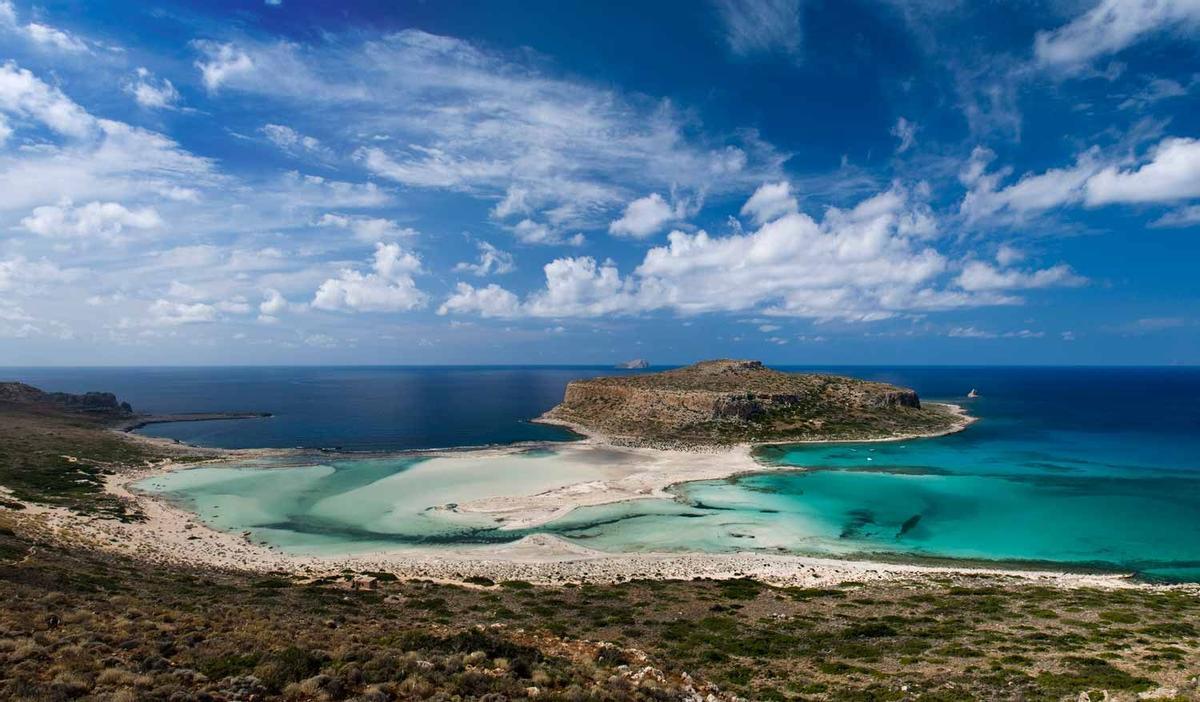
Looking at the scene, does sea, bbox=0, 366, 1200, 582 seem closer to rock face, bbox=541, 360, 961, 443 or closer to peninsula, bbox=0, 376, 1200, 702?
peninsula, bbox=0, 376, 1200, 702

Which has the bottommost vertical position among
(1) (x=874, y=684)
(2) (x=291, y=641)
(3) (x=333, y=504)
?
(3) (x=333, y=504)

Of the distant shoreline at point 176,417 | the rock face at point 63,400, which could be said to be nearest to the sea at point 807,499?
the distant shoreline at point 176,417

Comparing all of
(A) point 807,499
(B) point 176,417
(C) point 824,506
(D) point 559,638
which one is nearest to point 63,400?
(B) point 176,417

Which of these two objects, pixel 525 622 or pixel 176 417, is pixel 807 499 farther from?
pixel 176 417

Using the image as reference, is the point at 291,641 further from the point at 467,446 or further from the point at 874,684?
the point at 467,446

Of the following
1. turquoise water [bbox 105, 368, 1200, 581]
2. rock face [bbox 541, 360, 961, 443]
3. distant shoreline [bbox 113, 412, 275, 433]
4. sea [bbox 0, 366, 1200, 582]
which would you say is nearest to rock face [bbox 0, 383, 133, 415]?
distant shoreline [bbox 113, 412, 275, 433]

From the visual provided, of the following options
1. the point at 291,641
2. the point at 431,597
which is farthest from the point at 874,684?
the point at 431,597

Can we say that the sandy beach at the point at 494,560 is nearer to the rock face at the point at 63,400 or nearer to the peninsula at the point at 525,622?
the peninsula at the point at 525,622
